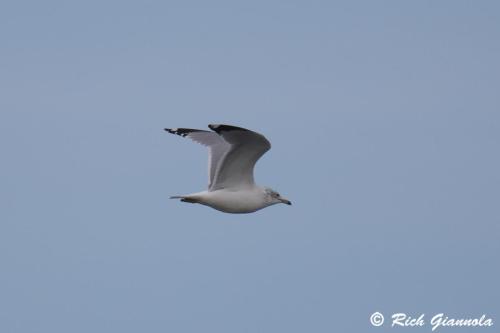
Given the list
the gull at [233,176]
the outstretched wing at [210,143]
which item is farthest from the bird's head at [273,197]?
the outstretched wing at [210,143]

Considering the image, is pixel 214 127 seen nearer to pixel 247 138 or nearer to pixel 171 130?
pixel 247 138

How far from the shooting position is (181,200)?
17328 mm

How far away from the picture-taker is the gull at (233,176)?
17.0 metres

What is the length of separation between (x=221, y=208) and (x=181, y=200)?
2.15ft

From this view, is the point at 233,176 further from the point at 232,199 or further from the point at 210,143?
the point at 210,143

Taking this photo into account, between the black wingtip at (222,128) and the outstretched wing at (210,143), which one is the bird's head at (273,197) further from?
the black wingtip at (222,128)

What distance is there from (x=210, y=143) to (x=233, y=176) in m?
0.78

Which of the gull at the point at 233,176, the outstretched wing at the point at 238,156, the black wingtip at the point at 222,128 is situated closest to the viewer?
the black wingtip at the point at 222,128

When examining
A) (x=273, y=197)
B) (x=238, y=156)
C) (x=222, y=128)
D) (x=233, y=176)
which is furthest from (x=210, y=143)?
(x=222, y=128)

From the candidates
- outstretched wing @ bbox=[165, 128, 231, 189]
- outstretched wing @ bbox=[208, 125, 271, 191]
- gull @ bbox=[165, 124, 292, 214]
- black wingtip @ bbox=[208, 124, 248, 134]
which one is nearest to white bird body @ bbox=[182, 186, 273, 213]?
gull @ bbox=[165, 124, 292, 214]

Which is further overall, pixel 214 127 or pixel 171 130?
pixel 171 130

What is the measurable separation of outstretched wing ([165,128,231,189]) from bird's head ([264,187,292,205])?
0.85 meters

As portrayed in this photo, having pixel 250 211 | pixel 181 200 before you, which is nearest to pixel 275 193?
pixel 250 211

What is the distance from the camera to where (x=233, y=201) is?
1767cm
